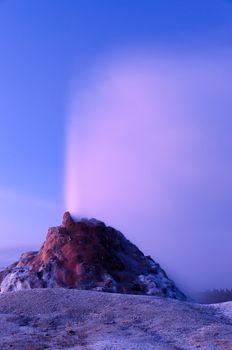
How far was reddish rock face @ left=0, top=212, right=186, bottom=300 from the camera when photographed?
43.1 feet

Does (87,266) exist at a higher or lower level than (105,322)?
higher

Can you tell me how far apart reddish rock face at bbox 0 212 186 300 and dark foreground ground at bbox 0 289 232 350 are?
2.43m

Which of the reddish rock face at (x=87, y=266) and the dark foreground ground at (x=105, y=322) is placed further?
the reddish rock face at (x=87, y=266)

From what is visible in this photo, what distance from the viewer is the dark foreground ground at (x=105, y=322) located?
737 centimetres

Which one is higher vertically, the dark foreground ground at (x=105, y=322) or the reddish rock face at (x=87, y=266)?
the reddish rock face at (x=87, y=266)

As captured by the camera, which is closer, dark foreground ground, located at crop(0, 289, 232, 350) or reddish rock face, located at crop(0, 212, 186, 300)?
dark foreground ground, located at crop(0, 289, 232, 350)

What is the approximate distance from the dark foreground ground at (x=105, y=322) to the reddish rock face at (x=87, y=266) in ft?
7.97

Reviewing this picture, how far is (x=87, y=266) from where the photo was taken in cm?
1327

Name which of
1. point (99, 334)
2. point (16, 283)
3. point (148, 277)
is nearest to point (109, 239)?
point (148, 277)

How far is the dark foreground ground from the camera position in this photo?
7.37m

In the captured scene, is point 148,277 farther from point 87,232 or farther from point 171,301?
point 171,301

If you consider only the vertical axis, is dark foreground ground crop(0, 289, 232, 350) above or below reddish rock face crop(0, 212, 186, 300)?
below

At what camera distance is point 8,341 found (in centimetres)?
736

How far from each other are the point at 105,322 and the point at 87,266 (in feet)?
15.1
